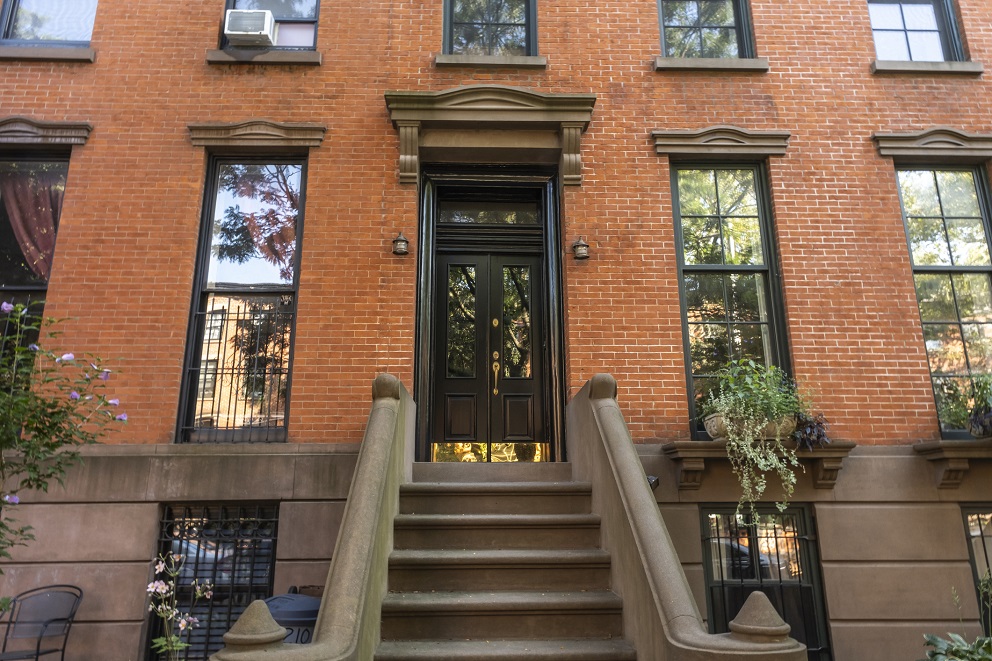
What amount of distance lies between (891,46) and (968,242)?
2324mm

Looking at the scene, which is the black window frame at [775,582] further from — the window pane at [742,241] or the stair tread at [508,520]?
the window pane at [742,241]

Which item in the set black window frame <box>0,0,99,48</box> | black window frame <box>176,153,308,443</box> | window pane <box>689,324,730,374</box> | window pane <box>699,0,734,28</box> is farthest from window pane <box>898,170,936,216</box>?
black window frame <box>0,0,99,48</box>

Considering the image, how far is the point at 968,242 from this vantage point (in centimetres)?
692

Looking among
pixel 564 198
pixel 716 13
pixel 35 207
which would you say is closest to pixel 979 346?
pixel 564 198

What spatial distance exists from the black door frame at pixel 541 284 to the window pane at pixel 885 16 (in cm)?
399

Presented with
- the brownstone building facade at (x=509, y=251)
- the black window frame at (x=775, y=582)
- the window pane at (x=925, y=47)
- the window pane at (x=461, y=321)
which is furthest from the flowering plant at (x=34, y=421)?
the window pane at (x=925, y=47)

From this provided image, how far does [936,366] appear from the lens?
6562 millimetres

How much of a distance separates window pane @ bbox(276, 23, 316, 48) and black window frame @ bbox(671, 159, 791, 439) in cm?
404

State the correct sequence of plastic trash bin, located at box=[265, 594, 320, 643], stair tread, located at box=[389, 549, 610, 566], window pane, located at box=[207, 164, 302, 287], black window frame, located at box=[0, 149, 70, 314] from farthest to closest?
1. window pane, located at box=[207, 164, 302, 287]
2. black window frame, located at box=[0, 149, 70, 314]
3. plastic trash bin, located at box=[265, 594, 320, 643]
4. stair tread, located at box=[389, 549, 610, 566]

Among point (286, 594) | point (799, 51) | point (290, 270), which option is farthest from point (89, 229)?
point (799, 51)

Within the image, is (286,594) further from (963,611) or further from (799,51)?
(799,51)

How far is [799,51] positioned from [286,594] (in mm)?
7181

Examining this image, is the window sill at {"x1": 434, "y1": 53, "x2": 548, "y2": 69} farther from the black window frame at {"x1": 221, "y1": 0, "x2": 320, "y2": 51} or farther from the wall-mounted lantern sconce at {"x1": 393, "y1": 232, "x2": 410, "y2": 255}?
the wall-mounted lantern sconce at {"x1": 393, "y1": 232, "x2": 410, "y2": 255}

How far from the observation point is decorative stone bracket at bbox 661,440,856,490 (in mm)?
5801
